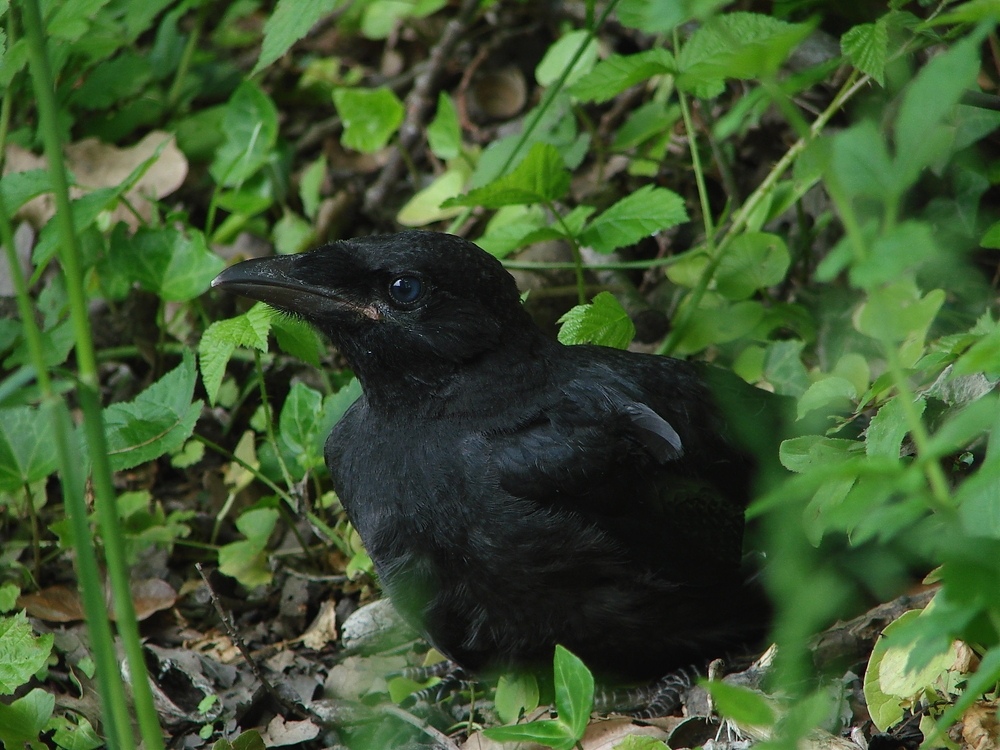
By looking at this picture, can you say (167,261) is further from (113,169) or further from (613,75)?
(613,75)

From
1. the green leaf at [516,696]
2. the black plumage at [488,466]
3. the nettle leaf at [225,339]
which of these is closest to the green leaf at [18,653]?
the nettle leaf at [225,339]

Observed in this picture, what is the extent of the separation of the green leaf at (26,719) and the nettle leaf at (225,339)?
3.00 ft

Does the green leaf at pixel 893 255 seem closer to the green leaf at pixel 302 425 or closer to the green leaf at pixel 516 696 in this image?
the green leaf at pixel 516 696

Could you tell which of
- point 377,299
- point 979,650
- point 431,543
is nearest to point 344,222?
point 377,299

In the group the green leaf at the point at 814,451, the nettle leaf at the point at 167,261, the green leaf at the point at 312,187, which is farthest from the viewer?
the green leaf at the point at 312,187

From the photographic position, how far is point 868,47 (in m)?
Result: 3.08

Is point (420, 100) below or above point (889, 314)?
below

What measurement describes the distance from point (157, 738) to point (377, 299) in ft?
4.73

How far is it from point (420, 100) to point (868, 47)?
2.75 m

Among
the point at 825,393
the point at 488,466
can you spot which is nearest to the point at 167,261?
the point at 488,466

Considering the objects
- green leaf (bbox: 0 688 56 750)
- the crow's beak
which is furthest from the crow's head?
green leaf (bbox: 0 688 56 750)

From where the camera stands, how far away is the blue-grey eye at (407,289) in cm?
306

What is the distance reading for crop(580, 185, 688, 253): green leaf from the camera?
3.58 metres

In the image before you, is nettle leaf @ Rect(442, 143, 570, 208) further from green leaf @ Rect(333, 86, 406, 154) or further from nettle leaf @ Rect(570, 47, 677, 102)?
green leaf @ Rect(333, 86, 406, 154)
